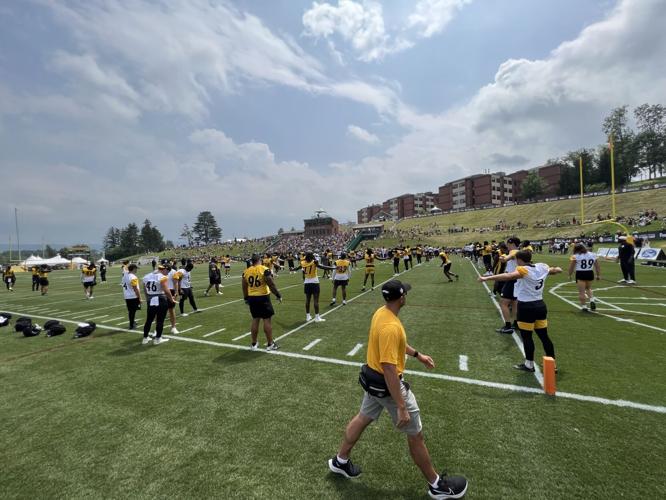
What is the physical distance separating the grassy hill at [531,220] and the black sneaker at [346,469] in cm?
5374

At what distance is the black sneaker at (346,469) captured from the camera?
3.33 meters

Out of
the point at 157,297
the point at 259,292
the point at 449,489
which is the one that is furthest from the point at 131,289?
the point at 449,489

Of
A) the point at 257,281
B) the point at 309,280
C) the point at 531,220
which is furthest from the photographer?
the point at 531,220

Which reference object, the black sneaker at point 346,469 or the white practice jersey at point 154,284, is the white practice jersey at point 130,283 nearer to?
the white practice jersey at point 154,284

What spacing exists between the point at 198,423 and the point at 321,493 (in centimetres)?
223

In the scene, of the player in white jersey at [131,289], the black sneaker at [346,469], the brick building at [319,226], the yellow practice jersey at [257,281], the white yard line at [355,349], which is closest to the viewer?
the black sneaker at [346,469]

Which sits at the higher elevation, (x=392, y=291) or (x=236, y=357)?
(x=392, y=291)

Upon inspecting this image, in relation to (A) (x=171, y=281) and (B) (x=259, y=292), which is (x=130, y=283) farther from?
(B) (x=259, y=292)

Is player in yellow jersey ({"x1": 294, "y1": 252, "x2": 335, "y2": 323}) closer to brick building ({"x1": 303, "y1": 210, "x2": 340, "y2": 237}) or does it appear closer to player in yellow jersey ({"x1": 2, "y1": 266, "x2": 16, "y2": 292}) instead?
player in yellow jersey ({"x1": 2, "y1": 266, "x2": 16, "y2": 292})

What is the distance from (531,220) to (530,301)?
228 ft

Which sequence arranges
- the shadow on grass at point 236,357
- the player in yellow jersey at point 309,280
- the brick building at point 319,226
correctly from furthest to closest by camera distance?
1. the brick building at point 319,226
2. the player in yellow jersey at point 309,280
3. the shadow on grass at point 236,357

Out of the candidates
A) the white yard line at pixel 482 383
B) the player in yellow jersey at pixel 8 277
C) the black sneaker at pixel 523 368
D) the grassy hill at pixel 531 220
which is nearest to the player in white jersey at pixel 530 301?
the black sneaker at pixel 523 368

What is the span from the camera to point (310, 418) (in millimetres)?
4543

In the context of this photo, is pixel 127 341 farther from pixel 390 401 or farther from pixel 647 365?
pixel 647 365
